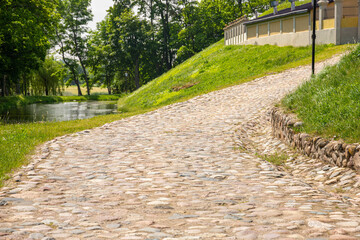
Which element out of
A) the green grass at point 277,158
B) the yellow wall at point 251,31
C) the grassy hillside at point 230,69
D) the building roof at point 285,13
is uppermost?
the building roof at point 285,13

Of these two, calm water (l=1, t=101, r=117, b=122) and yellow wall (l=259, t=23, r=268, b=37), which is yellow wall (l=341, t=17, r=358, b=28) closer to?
yellow wall (l=259, t=23, r=268, b=37)

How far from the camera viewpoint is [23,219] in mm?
4828

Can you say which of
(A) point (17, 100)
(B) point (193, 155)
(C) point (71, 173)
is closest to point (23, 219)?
(C) point (71, 173)

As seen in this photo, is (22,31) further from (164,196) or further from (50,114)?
(164,196)

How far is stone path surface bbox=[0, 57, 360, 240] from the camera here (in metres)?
4.39

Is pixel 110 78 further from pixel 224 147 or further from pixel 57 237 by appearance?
pixel 57 237

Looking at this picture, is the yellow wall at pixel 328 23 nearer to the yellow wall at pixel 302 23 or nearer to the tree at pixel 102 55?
the yellow wall at pixel 302 23

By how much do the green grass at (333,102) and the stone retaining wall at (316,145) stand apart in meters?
0.18

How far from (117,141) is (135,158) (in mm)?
2675

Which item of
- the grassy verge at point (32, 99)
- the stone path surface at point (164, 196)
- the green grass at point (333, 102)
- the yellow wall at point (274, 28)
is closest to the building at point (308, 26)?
the yellow wall at point (274, 28)

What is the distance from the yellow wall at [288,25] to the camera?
34.1 m

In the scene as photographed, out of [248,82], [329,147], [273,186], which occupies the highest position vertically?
Answer: [248,82]

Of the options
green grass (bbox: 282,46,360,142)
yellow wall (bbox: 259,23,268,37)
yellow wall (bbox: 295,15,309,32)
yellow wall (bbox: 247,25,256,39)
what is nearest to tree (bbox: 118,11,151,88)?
yellow wall (bbox: 247,25,256,39)

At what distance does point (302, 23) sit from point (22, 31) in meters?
21.3
